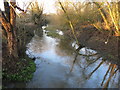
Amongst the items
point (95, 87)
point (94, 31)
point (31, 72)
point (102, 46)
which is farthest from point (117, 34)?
point (31, 72)

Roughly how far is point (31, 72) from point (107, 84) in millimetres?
4651

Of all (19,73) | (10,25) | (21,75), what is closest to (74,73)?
(21,75)

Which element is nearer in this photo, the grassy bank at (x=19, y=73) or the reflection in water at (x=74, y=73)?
the grassy bank at (x=19, y=73)

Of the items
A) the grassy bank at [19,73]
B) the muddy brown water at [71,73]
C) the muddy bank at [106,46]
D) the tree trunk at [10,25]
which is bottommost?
the muddy brown water at [71,73]

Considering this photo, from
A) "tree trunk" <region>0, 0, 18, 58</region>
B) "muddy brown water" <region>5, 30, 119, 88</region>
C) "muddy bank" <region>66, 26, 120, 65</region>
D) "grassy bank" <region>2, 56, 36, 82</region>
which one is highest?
"tree trunk" <region>0, 0, 18, 58</region>

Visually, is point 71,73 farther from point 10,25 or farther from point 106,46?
point 106,46

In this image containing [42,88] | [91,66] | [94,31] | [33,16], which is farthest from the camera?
[33,16]

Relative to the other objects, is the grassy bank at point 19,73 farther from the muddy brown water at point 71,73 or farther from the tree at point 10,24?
the tree at point 10,24

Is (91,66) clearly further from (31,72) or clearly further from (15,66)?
(15,66)

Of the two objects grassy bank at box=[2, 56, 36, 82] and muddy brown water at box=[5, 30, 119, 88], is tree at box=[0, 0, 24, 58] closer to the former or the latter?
grassy bank at box=[2, 56, 36, 82]

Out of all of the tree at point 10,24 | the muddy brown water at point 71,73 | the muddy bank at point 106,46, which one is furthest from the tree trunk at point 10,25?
the muddy bank at point 106,46

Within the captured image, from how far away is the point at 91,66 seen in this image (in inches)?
394

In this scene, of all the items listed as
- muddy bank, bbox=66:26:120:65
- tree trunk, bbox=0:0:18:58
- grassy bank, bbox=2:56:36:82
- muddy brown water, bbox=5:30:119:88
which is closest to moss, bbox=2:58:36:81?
grassy bank, bbox=2:56:36:82

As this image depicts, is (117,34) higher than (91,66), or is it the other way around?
(117,34)
